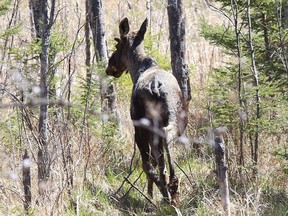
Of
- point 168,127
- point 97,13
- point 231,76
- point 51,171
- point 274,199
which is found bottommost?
point 274,199

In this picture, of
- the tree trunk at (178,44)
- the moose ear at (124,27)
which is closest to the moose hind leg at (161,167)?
the moose ear at (124,27)

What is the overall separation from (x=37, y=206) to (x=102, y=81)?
2.44 metres

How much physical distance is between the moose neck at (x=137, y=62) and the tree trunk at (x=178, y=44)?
3.47 feet

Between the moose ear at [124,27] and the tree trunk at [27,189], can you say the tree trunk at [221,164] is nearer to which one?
the tree trunk at [27,189]

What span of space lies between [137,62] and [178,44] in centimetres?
130

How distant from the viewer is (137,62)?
6.18 m

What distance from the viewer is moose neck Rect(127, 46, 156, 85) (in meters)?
5.99

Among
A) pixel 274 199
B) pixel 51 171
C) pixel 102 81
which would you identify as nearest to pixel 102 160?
pixel 102 81

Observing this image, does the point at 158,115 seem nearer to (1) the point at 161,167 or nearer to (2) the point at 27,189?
(1) the point at 161,167

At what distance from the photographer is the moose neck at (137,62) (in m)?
5.99

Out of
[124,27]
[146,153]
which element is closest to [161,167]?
[146,153]

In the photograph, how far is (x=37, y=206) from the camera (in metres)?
4.62

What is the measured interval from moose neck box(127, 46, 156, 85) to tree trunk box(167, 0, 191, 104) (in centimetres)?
106

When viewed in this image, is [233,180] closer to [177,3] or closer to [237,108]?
[237,108]
